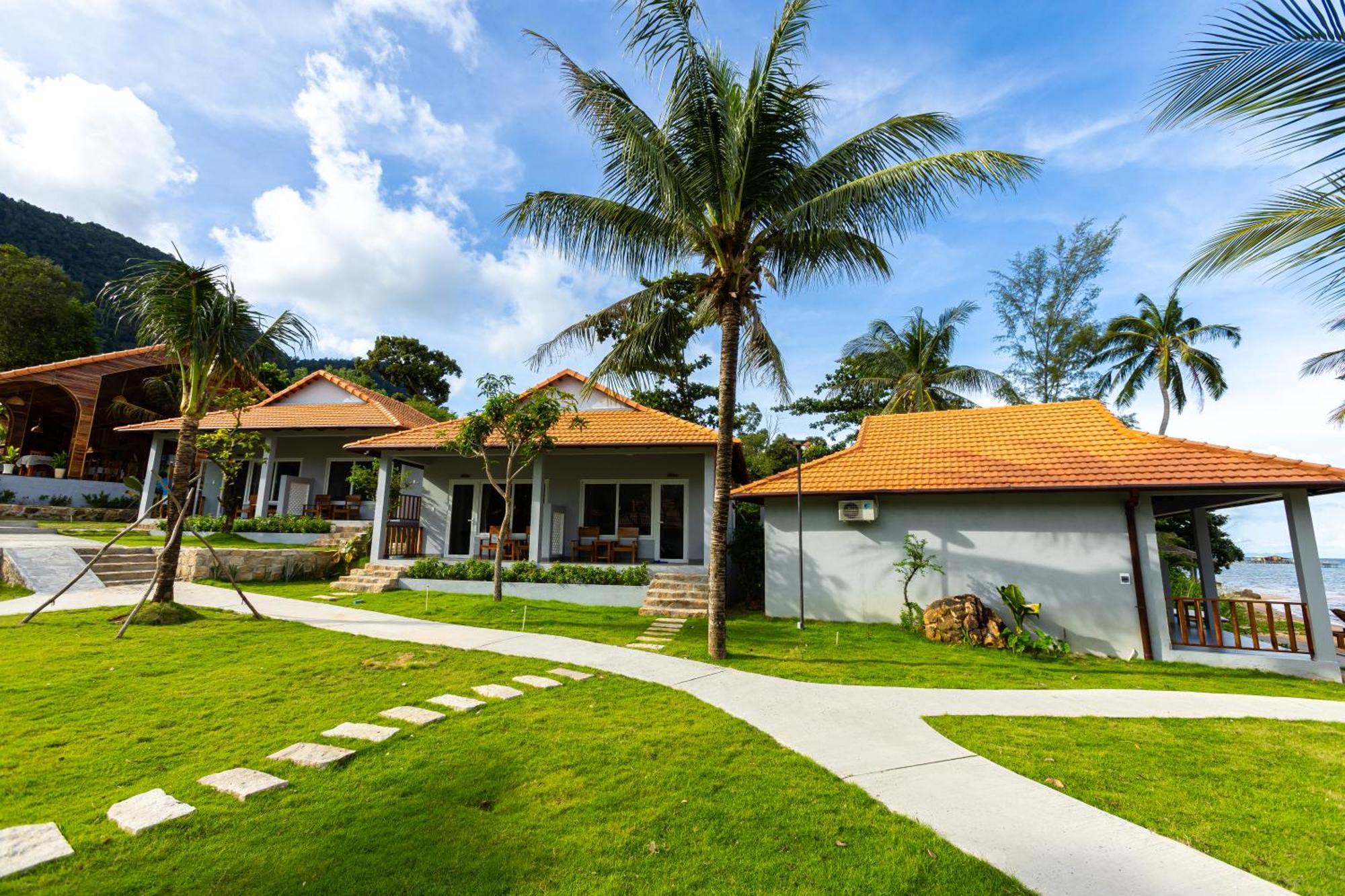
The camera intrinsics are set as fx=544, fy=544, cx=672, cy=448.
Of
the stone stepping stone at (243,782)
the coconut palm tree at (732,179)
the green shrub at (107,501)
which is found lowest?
the stone stepping stone at (243,782)

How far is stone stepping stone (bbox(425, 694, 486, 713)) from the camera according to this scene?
4949 mm

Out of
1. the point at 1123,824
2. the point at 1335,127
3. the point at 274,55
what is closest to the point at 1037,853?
the point at 1123,824

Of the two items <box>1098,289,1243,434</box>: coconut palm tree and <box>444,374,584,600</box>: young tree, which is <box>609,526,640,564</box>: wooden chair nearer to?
<box>444,374,584,600</box>: young tree

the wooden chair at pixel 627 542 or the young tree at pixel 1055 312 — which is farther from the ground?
the young tree at pixel 1055 312

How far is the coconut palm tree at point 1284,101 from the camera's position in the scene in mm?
2980

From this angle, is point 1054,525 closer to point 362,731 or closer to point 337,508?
point 362,731

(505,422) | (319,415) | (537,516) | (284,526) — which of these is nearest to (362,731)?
(505,422)

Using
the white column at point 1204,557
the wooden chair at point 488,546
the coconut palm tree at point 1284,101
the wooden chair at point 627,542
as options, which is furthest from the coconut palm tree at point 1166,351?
the wooden chair at point 488,546

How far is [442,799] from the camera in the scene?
3.29 metres

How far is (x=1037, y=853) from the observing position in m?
2.92

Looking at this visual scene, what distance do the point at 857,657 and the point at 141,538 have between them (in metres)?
17.7

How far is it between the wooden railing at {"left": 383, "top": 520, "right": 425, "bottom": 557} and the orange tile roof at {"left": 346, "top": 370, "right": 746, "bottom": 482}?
2.12m

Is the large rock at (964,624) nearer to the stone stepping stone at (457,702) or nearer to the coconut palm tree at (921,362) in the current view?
the stone stepping stone at (457,702)

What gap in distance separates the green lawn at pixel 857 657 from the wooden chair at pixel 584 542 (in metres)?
2.86
